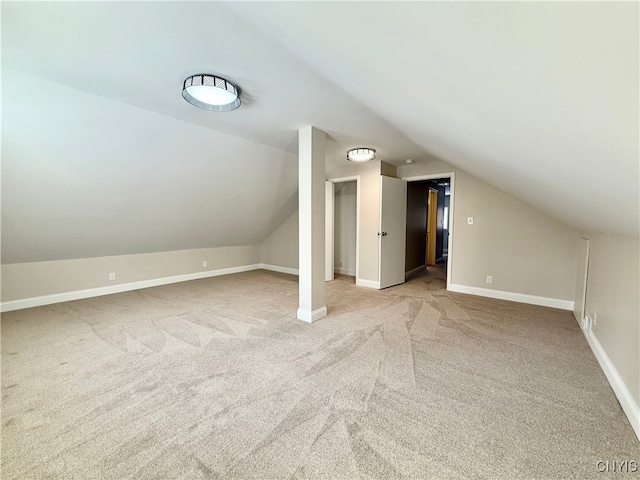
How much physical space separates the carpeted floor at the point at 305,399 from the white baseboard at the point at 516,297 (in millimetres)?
530

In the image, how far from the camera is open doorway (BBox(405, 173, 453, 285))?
216 inches

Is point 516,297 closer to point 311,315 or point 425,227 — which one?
point 425,227

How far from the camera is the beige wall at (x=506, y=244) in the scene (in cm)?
343

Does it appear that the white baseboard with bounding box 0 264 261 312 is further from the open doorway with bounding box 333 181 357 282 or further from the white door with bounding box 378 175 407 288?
the white door with bounding box 378 175 407 288

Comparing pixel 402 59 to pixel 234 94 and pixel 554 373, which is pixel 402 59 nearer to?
pixel 234 94

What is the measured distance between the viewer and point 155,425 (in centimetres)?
149

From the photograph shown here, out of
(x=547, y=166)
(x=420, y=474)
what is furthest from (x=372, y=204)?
(x=420, y=474)

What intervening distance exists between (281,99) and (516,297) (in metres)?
4.04

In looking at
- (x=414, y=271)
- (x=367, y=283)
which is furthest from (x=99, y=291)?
(x=414, y=271)

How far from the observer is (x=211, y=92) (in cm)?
202

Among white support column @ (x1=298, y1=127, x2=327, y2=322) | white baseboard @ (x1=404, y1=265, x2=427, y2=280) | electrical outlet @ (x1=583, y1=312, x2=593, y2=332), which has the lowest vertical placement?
white baseboard @ (x1=404, y1=265, x2=427, y2=280)

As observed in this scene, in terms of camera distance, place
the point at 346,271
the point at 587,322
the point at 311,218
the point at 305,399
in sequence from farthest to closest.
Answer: the point at 346,271, the point at 311,218, the point at 587,322, the point at 305,399

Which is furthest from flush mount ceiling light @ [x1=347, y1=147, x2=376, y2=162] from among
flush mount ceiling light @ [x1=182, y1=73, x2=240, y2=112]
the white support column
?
flush mount ceiling light @ [x1=182, y1=73, x2=240, y2=112]

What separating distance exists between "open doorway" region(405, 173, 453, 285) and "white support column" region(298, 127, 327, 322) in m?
2.45
